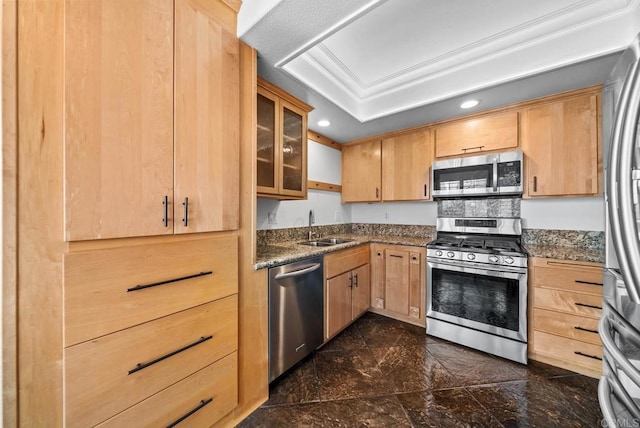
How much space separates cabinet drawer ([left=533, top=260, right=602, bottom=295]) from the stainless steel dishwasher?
6.17 ft

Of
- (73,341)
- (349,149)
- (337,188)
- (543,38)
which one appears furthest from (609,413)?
(349,149)

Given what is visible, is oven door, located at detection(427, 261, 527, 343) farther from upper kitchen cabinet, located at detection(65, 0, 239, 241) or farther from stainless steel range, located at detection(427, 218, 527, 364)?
upper kitchen cabinet, located at detection(65, 0, 239, 241)

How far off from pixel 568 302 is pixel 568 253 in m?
0.42

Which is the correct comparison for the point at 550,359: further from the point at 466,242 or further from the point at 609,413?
the point at 609,413

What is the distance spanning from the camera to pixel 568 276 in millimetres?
1857

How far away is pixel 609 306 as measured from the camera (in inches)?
28.0

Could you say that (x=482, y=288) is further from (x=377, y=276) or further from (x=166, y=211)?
(x=166, y=211)

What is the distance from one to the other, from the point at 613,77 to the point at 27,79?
196 cm

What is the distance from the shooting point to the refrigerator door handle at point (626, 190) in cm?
47

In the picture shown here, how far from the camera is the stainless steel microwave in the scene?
231 cm

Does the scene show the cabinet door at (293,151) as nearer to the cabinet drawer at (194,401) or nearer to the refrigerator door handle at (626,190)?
the cabinet drawer at (194,401)

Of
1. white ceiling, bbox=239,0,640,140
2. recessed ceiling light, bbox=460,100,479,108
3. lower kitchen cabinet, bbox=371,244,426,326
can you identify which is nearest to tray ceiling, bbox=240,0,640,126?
white ceiling, bbox=239,0,640,140

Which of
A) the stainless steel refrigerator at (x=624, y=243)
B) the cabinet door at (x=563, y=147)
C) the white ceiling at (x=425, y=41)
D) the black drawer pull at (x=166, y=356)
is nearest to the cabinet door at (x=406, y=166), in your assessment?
the white ceiling at (x=425, y=41)

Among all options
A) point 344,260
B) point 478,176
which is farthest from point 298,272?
point 478,176
